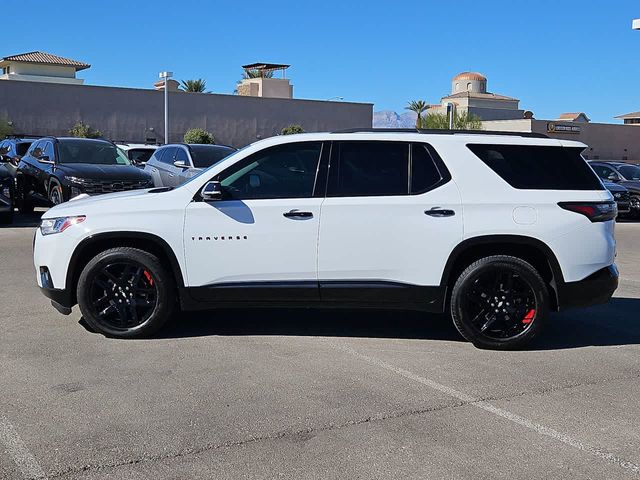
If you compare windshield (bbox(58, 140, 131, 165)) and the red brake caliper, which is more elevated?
windshield (bbox(58, 140, 131, 165))

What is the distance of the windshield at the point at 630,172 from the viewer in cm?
2295

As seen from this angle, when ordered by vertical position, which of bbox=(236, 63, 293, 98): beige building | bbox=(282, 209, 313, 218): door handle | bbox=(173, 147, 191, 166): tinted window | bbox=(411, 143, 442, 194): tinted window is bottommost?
bbox=(282, 209, 313, 218): door handle

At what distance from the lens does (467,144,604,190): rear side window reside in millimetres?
6660

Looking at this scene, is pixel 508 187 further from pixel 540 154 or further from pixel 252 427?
pixel 252 427

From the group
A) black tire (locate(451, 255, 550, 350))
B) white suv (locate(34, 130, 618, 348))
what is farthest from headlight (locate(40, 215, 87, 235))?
black tire (locate(451, 255, 550, 350))

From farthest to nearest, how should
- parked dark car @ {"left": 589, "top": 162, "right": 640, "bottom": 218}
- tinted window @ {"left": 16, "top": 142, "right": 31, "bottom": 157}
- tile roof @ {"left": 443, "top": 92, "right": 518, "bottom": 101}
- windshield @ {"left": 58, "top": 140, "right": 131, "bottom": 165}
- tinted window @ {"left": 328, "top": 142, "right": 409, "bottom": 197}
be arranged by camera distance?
tile roof @ {"left": 443, "top": 92, "right": 518, "bottom": 101} → parked dark car @ {"left": 589, "top": 162, "right": 640, "bottom": 218} → tinted window @ {"left": 16, "top": 142, "right": 31, "bottom": 157} → windshield @ {"left": 58, "top": 140, "right": 131, "bottom": 165} → tinted window @ {"left": 328, "top": 142, "right": 409, "bottom": 197}

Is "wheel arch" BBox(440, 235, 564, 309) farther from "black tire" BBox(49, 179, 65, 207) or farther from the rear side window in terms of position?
"black tire" BBox(49, 179, 65, 207)

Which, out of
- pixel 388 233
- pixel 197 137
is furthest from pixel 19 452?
pixel 197 137

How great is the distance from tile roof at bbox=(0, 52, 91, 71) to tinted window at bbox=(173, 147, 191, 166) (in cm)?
6344

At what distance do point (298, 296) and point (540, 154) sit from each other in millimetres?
2461

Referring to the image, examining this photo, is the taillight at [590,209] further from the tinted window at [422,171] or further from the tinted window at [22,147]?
the tinted window at [22,147]

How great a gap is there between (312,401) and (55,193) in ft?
37.5

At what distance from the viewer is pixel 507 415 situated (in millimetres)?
5027

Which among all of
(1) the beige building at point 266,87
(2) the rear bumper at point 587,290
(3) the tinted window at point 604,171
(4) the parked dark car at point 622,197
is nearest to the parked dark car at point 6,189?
(2) the rear bumper at point 587,290
